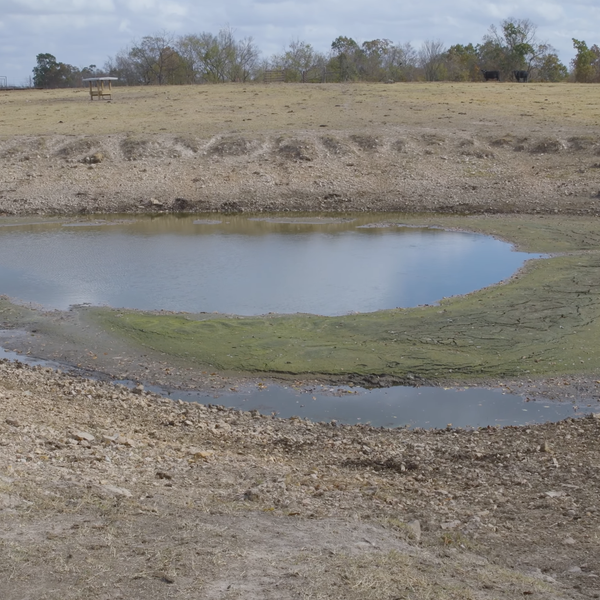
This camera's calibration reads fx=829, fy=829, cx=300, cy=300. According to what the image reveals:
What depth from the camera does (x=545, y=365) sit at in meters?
12.2

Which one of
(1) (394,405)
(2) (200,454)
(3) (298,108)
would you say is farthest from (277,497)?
(3) (298,108)

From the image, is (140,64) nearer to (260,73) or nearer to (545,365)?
(260,73)

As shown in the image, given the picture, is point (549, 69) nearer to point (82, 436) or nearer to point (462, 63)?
point (462, 63)

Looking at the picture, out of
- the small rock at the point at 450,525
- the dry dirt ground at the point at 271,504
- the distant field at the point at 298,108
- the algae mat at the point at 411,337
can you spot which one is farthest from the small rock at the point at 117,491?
the distant field at the point at 298,108

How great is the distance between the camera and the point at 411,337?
43.4 feet

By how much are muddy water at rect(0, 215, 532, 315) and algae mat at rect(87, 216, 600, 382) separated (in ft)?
3.06

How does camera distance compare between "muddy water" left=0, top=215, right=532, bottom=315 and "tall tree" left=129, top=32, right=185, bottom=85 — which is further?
"tall tree" left=129, top=32, right=185, bottom=85

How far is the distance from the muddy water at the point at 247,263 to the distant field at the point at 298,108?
10.4 m

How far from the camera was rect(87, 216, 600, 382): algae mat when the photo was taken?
12.1m

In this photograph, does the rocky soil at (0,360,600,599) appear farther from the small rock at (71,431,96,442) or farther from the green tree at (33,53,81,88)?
the green tree at (33,53,81,88)

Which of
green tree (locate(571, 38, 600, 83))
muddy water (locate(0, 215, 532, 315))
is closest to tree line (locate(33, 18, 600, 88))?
green tree (locate(571, 38, 600, 83))

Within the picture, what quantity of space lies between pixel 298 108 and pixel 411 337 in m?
28.7

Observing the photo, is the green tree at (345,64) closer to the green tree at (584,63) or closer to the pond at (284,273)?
the green tree at (584,63)

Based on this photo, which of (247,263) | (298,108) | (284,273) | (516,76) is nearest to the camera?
(284,273)
